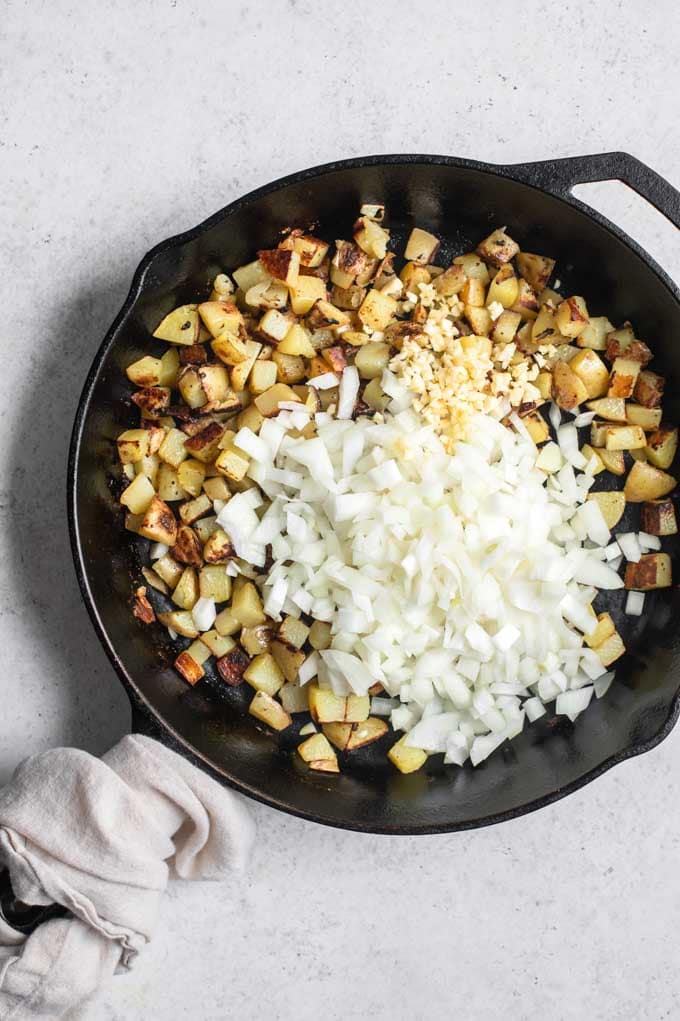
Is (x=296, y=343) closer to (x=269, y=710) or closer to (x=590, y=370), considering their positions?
(x=590, y=370)

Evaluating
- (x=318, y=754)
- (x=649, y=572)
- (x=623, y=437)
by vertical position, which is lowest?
(x=318, y=754)

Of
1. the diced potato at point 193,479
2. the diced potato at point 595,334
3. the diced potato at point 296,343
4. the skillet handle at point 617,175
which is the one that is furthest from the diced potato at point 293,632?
the skillet handle at point 617,175

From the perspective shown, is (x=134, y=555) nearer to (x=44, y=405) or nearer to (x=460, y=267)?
(x=44, y=405)

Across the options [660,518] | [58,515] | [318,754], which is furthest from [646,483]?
[58,515]

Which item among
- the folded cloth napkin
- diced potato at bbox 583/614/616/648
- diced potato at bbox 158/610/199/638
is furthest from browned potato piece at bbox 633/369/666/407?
the folded cloth napkin

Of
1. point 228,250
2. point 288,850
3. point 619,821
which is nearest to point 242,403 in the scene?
point 228,250

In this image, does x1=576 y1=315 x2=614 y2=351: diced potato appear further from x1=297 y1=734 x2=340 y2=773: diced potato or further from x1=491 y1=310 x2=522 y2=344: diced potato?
x1=297 y1=734 x2=340 y2=773: diced potato
